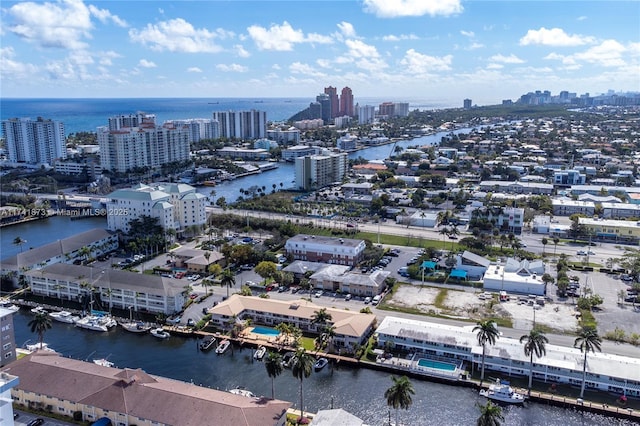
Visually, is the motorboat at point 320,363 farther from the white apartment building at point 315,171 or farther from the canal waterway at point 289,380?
the white apartment building at point 315,171

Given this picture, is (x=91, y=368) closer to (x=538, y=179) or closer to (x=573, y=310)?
(x=573, y=310)

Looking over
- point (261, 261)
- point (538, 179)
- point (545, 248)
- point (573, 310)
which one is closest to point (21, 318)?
point (261, 261)

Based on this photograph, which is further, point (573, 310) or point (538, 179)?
point (538, 179)

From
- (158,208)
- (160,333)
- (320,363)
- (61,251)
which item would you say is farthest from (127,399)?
(158,208)

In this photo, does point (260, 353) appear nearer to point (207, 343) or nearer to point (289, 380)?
point (289, 380)

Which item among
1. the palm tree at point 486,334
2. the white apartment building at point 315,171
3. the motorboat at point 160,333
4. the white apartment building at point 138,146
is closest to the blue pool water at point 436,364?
the palm tree at point 486,334

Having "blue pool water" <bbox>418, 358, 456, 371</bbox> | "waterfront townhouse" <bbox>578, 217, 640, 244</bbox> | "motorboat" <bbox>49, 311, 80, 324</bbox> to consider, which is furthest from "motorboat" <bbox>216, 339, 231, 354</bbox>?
"waterfront townhouse" <bbox>578, 217, 640, 244</bbox>
